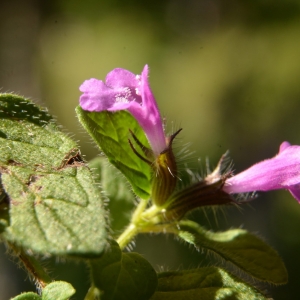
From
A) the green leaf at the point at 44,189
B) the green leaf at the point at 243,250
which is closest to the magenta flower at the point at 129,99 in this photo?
the green leaf at the point at 44,189

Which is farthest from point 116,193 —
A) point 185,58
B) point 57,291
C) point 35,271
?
point 185,58

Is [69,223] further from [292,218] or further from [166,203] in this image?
[292,218]

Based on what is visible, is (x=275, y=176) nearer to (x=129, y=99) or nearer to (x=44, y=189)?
(x=129, y=99)

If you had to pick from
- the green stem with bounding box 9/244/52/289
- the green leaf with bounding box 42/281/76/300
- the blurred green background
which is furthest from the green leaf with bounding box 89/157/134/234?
the blurred green background

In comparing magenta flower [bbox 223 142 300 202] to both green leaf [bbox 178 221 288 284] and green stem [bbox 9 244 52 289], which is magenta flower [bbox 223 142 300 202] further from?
green stem [bbox 9 244 52 289]

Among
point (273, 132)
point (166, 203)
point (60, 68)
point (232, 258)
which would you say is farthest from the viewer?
point (60, 68)

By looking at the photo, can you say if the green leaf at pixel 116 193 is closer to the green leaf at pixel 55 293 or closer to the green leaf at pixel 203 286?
the green leaf at pixel 203 286

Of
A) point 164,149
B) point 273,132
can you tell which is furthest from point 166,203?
point 273,132
